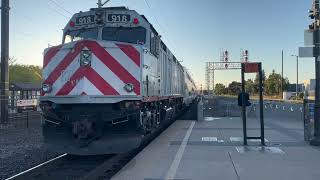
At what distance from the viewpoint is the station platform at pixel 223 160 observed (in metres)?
9.34

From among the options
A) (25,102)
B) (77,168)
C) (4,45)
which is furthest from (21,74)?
(77,168)

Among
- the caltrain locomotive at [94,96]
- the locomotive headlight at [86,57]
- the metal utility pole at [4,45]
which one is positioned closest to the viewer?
the caltrain locomotive at [94,96]

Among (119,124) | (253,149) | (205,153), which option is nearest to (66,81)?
(119,124)

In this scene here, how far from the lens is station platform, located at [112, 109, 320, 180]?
30.6 feet

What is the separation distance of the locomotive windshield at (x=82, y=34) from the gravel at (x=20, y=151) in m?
3.05

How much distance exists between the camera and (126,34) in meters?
12.3

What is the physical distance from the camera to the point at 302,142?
14539mm

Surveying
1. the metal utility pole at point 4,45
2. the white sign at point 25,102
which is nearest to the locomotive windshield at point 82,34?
the metal utility pole at point 4,45

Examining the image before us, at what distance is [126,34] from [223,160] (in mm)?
4157

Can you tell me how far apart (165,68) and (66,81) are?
6.93 meters

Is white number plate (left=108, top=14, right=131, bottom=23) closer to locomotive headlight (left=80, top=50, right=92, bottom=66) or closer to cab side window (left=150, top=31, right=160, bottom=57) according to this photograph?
cab side window (left=150, top=31, right=160, bottom=57)

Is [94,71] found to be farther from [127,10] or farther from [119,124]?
[127,10]

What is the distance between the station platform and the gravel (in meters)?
2.53

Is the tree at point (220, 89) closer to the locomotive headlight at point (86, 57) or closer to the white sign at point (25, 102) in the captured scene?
the white sign at point (25, 102)
